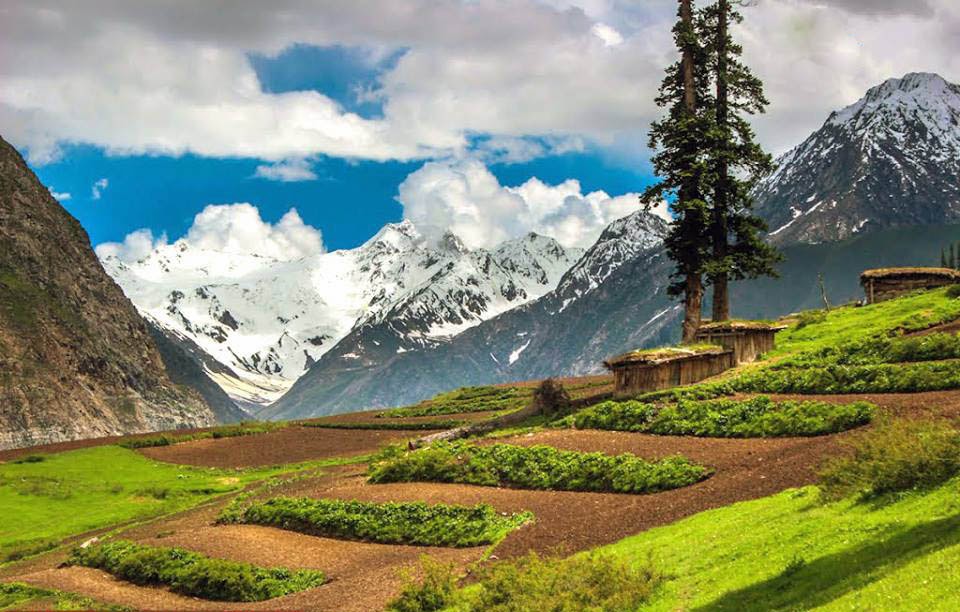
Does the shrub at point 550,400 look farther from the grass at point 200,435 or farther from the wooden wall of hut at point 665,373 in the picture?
the grass at point 200,435

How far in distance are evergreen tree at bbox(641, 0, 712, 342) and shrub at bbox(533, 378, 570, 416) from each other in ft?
28.9

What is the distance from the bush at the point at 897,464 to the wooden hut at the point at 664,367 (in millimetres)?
26121

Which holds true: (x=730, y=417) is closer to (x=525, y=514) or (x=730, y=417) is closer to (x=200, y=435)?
(x=525, y=514)

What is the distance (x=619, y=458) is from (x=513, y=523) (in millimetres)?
6029

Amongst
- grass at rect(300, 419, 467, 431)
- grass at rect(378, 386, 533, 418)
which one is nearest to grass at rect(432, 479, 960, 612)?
grass at rect(300, 419, 467, 431)

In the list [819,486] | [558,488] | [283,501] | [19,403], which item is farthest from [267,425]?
[19,403]

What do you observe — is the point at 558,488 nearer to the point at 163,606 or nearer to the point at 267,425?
the point at 163,606

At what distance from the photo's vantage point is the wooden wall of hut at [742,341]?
52.9m

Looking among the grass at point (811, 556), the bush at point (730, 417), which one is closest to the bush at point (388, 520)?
the grass at point (811, 556)

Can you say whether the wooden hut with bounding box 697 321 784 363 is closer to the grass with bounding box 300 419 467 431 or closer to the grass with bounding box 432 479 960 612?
the grass with bounding box 300 419 467 431

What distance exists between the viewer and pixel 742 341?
5312cm

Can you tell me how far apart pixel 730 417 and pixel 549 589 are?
19.5m

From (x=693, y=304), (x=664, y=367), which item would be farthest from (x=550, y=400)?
(x=693, y=304)

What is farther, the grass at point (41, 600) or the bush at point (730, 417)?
the bush at point (730, 417)
